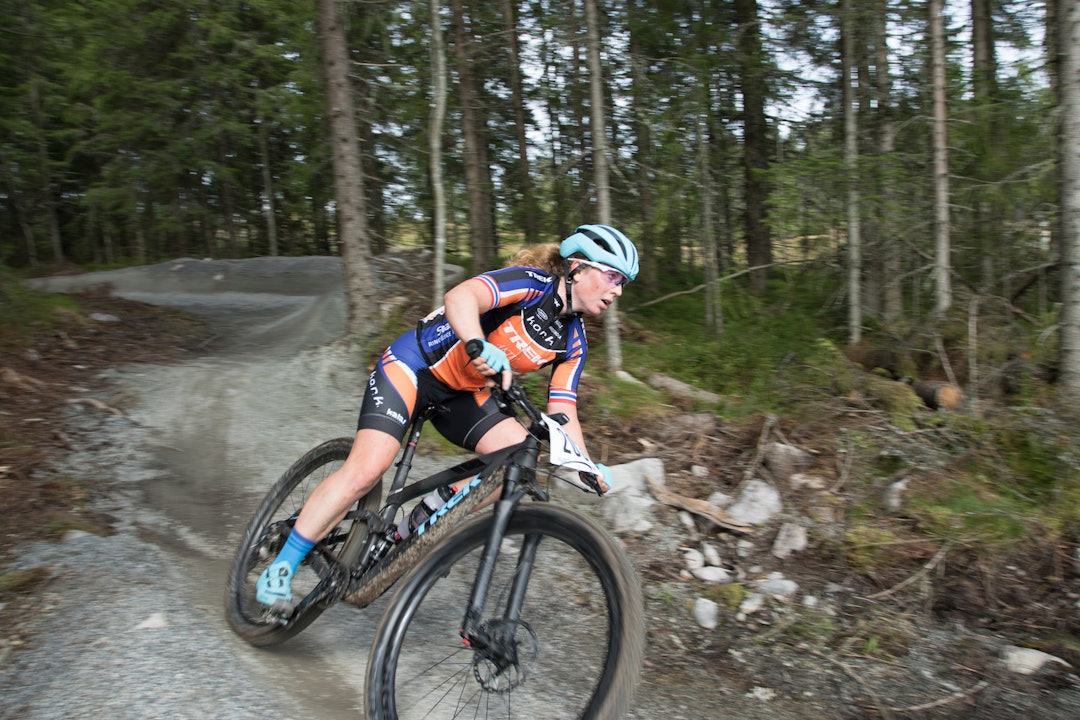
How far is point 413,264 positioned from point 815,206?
326 inches

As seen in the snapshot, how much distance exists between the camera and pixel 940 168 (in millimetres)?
9227

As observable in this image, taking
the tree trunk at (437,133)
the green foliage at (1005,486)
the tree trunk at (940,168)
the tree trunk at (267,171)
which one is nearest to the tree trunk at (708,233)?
the tree trunk at (940,168)

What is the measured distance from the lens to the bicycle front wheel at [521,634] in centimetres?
240

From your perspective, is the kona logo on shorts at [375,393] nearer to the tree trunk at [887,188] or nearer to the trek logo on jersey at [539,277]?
the trek logo on jersey at [539,277]

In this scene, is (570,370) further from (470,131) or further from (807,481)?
(470,131)

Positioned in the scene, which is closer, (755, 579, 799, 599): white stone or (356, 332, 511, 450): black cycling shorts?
(356, 332, 511, 450): black cycling shorts

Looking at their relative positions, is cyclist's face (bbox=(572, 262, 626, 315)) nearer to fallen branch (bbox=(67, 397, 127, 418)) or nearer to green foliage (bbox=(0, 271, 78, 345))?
fallen branch (bbox=(67, 397, 127, 418))

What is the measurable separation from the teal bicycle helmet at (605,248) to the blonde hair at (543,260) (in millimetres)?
265

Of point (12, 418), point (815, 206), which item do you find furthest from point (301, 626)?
point (815, 206)

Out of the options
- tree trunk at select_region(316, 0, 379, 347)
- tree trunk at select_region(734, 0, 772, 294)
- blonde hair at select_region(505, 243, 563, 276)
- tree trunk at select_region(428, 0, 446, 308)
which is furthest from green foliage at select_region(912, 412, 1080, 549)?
tree trunk at select_region(316, 0, 379, 347)

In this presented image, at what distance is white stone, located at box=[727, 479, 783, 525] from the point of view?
525cm

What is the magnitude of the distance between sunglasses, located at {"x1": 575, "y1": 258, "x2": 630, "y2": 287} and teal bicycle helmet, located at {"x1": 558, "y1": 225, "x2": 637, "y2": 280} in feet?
0.07

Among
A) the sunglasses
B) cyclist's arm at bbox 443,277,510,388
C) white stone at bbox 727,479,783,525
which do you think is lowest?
white stone at bbox 727,479,783,525

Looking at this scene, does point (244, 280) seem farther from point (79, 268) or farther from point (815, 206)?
point (815, 206)
